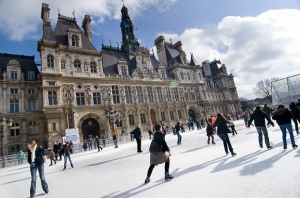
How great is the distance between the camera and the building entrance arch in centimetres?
2531

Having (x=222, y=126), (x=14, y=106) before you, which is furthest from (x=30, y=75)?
(x=222, y=126)

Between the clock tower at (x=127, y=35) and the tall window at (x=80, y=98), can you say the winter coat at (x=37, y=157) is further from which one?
the clock tower at (x=127, y=35)

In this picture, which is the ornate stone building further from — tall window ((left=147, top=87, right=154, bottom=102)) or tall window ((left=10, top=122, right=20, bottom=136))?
tall window ((left=10, top=122, right=20, bottom=136))

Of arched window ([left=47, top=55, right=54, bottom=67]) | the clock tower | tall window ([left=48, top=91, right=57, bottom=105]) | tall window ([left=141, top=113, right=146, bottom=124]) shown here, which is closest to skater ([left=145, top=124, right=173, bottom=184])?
tall window ([left=48, top=91, right=57, bottom=105])

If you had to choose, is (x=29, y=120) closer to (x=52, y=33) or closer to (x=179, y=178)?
(x=52, y=33)

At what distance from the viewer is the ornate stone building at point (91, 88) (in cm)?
2281

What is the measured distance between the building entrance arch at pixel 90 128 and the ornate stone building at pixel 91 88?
0.05 ft

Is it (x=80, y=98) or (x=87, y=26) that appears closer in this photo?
(x=80, y=98)

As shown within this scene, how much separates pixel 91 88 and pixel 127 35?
18.7 metres

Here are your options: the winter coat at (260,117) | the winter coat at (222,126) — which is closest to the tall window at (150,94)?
the winter coat at (222,126)

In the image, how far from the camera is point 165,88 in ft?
118

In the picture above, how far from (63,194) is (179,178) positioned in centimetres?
331

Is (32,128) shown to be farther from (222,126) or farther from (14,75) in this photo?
(222,126)

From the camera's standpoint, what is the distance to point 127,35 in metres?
39.3
